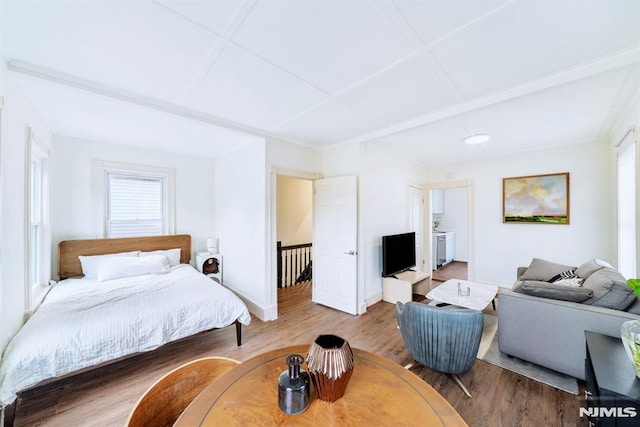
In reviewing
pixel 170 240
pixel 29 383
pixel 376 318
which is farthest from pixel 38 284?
pixel 376 318

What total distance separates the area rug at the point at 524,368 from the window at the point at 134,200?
4.83 meters

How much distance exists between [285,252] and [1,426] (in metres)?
3.75

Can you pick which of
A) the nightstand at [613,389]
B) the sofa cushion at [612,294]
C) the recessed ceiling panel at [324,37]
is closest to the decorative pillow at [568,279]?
the sofa cushion at [612,294]

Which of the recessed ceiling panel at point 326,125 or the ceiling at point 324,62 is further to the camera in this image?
the recessed ceiling panel at point 326,125

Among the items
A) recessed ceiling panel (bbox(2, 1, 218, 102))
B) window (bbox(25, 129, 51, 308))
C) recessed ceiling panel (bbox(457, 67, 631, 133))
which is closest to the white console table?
recessed ceiling panel (bbox(457, 67, 631, 133))

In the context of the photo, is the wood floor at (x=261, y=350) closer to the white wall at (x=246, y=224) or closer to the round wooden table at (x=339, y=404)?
the white wall at (x=246, y=224)

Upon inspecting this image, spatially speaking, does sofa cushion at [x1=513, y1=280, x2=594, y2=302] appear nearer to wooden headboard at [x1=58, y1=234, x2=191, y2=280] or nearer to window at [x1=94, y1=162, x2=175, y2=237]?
wooden headboard at [x1=58, y1=234, x2=191, y2=280]

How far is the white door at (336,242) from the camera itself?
347 cm

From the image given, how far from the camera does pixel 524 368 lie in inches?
88.0

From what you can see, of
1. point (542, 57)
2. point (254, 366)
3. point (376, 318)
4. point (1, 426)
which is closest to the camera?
point (254, 366)

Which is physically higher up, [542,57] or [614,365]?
[542,57]

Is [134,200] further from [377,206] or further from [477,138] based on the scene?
[477,138]

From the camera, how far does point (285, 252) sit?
5.01 m

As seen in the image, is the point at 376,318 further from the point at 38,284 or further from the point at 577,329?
the point at 38,284
